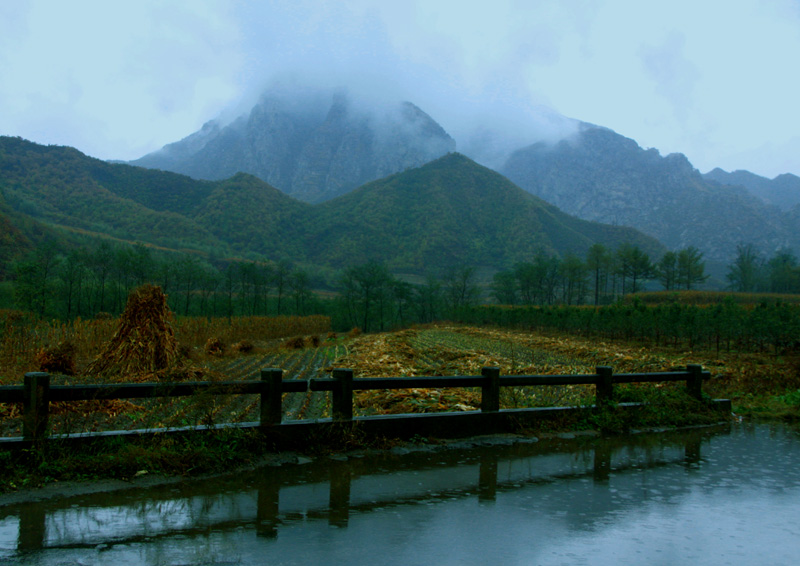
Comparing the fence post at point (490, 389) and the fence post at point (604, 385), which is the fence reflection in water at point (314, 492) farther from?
the fence post at point (604, 385)

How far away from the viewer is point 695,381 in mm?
10555

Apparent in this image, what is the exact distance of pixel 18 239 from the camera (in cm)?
6156

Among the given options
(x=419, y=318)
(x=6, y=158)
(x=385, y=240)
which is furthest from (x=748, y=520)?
(x=6, y=158)

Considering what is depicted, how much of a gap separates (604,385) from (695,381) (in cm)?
238

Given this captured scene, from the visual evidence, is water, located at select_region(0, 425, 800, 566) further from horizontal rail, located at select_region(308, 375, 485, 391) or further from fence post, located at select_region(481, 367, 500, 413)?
fence post, located at select_region(481, 367, 500, 413)

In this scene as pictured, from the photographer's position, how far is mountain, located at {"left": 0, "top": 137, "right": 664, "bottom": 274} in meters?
100

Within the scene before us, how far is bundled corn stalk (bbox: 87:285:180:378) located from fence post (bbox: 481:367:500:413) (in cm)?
843

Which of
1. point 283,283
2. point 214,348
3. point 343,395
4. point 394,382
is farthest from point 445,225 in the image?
point 343,395

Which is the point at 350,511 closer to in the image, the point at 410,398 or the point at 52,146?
the point at 410,398

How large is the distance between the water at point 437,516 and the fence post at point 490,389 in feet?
4.12

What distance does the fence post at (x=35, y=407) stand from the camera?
5699 millimetres

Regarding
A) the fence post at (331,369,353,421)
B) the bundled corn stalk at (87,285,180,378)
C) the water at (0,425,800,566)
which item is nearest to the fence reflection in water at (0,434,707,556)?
the water at (0,425,800,566)

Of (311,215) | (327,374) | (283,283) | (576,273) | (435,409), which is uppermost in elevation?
(311,215)

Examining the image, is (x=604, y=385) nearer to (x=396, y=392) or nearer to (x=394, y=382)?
(x=396, y=392)
